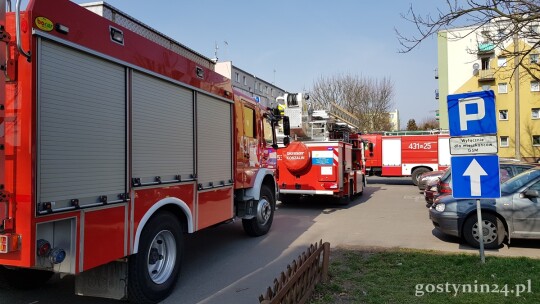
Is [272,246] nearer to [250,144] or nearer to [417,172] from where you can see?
[250,144]

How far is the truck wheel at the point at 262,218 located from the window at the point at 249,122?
4.21 feet

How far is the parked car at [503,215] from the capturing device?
7.08 meters

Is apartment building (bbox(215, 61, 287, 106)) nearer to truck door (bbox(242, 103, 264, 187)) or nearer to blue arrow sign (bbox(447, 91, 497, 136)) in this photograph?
truck door (bbox(242, 103, 264, 187))

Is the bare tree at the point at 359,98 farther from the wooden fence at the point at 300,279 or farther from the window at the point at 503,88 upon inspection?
the wooden fence at the point at 300,279

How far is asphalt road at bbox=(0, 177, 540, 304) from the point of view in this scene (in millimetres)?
5082

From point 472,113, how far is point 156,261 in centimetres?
493

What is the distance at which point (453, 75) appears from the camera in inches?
1634

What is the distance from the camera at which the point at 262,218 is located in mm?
8500

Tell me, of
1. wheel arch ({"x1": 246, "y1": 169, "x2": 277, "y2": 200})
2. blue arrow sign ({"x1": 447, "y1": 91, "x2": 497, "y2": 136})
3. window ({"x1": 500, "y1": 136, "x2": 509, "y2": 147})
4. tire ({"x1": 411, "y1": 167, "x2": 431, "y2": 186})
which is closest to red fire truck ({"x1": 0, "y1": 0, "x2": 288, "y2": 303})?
wheel arch ({"x1": 246, "y1": 169, "x2": 277, "y2": 200})

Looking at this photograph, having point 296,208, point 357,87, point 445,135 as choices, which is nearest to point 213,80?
point 296,208

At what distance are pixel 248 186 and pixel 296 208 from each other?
600cm

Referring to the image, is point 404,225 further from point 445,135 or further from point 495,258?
point 445,135

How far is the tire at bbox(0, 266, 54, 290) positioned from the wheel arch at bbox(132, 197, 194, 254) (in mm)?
1729

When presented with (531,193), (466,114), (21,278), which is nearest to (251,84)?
(531,193)
